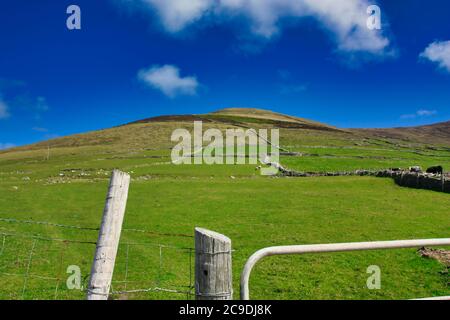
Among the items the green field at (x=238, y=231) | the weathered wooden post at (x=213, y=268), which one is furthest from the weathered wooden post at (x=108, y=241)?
the weathered wooden post at (x=213, y=268)

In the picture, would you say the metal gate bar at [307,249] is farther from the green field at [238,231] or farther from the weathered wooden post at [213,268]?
the green field at [238,231]

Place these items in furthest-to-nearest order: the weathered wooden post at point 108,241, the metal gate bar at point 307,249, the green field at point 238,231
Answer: the green field at point 238,231
the weathered wooden post at point 108,241
the metal gate bar at point 307,249

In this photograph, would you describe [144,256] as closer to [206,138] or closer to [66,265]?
[66,265]

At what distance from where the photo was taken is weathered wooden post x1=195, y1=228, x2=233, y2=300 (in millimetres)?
5352

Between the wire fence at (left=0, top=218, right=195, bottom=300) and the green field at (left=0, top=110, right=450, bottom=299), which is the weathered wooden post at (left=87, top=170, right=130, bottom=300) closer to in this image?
the green field at (left=0, top=110, right=450, bottom=299)

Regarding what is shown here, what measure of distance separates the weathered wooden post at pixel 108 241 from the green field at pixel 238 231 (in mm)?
1406

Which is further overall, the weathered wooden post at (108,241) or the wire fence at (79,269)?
the wire fence at (79,269)

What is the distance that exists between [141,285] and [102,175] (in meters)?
43.9

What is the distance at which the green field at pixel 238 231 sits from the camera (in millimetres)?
11930

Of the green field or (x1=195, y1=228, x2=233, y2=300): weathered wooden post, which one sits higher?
(x1=195, y1=228, x2=233, y2=300): weathered wooden post

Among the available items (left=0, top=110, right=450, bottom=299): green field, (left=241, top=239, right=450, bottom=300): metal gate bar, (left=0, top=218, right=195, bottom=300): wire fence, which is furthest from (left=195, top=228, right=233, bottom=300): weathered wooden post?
(left=0, top=218, right=195, bottom=300): wire fence

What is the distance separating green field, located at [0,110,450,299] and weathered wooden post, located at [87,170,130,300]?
1406mm

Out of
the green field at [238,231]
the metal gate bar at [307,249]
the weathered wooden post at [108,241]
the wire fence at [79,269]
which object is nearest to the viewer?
the metal gate bar at [307,249]

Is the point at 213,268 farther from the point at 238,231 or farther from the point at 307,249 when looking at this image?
the point at 238,231
